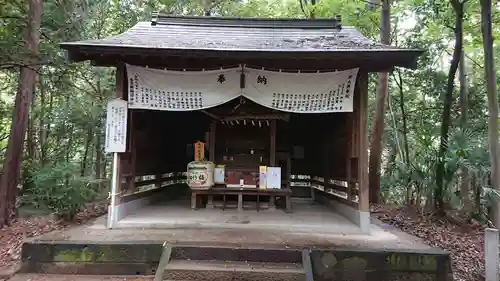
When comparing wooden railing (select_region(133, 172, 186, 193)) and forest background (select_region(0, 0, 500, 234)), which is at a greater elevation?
forest background (select_region(0, 0, 500, 234))

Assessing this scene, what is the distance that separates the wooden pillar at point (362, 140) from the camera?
5.55 meters

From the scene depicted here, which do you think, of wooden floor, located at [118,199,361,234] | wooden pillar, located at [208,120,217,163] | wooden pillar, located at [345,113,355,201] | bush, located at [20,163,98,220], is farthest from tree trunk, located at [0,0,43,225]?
wooden pillar, located at [345,113,355,201]

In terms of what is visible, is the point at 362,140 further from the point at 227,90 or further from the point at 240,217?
the point at 240,217

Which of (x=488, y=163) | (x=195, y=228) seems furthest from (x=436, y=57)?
(x=195, y=228)

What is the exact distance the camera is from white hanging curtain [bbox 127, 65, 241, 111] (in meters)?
5.78

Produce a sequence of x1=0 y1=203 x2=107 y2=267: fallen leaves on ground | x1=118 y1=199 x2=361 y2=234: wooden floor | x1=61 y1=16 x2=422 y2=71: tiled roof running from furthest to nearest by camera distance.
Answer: x1=118 y1=199 x2=361 y2=234: wooden floor < x1=0 y1=203 x2=107 y2=267: fallen leaves on ground < x1=61 y1=16 x2=422 y2=71: tiled roof

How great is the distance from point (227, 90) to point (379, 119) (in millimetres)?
4981

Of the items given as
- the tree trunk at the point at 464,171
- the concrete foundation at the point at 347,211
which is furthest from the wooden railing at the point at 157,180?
the tree trunk at the point at 464,171

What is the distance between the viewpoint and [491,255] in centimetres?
415

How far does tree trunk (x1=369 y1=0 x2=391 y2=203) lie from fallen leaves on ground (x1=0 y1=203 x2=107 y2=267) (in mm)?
6933

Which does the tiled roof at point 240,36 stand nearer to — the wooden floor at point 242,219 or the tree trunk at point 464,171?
the wooden floor at point 242,219

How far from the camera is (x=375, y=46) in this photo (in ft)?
17.8

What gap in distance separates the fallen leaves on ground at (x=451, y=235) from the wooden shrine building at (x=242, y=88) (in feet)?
4.29

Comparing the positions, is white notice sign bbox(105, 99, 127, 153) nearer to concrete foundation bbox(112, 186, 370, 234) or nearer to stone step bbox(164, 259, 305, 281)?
concrete foundation bbox(112, 186, 370, 234)
